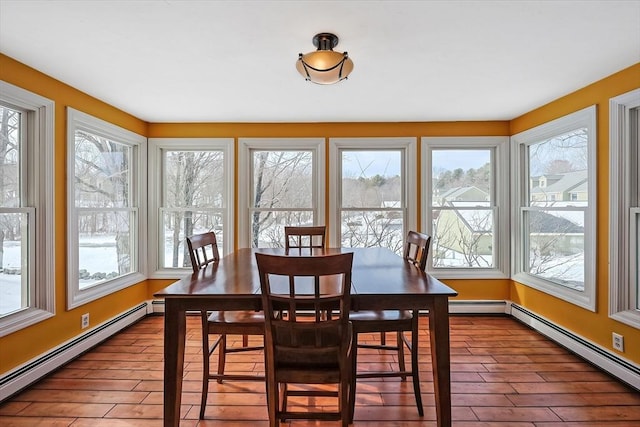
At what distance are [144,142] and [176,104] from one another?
933 millimetres

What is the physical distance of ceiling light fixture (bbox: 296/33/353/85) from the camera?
2.02 m

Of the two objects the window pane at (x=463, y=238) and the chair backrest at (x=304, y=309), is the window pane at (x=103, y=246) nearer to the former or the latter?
the chair backrest at (x=304, y=309)

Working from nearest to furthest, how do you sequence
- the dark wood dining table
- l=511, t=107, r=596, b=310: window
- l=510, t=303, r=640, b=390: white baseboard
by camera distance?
1. the dark wood dining table
2. l=510, t=303, r=640, b=390: white baseboard
3. l=511, t=107, r=596, b=310: window

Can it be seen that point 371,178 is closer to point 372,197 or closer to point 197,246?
point 372,197

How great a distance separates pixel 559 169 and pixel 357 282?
106 inches

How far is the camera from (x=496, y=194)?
416cm

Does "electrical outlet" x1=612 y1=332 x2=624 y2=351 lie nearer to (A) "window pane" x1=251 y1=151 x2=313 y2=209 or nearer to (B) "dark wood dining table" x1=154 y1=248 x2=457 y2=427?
(B) "dark wood dining table" x1=154 y1=248 x2=457 y2=427

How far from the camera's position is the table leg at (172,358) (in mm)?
1736

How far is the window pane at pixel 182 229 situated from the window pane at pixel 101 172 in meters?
0.53

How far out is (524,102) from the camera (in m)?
3.40

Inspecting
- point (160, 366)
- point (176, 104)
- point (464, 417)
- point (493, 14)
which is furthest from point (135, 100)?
point (464, 417)

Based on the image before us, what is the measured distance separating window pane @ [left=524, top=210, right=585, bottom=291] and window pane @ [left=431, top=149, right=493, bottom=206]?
56 centimetres

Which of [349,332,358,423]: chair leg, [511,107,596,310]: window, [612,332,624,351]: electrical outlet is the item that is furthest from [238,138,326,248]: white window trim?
[612,332,624,351]: electrical outlet

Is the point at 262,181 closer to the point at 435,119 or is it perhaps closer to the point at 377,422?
the point at 435,119
